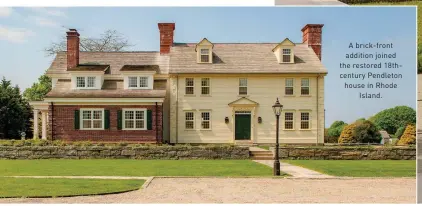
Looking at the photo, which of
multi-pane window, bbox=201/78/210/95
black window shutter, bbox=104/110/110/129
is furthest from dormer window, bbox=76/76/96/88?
multi-pane window, bbox=201/78/210/95

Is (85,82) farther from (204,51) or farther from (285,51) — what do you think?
(285,51)

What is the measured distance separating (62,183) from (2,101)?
14300 millimetres

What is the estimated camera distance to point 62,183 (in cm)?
1648

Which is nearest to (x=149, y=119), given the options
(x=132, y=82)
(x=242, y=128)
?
(x=132, y=82)

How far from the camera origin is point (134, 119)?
30266 mm

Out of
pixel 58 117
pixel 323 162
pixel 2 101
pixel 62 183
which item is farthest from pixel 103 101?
pixel 62 183

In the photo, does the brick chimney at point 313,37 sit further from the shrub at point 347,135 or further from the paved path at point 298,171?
the paved path at point 298,171

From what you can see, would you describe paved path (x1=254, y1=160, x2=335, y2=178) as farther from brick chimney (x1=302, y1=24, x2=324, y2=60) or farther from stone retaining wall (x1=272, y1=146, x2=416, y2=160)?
brick chimney (x1=302, y1=24, x2=324, y2=60)

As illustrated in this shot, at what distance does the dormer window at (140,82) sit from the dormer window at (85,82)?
5.23ft

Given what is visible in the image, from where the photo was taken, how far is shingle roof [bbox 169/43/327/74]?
27562 millimetres

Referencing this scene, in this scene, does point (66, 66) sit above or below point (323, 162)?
above

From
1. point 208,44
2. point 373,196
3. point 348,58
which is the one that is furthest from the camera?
point 208,44

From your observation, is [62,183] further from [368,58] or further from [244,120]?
[244,120]

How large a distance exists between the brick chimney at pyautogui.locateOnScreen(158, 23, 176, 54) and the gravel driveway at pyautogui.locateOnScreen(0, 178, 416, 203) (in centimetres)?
1216
